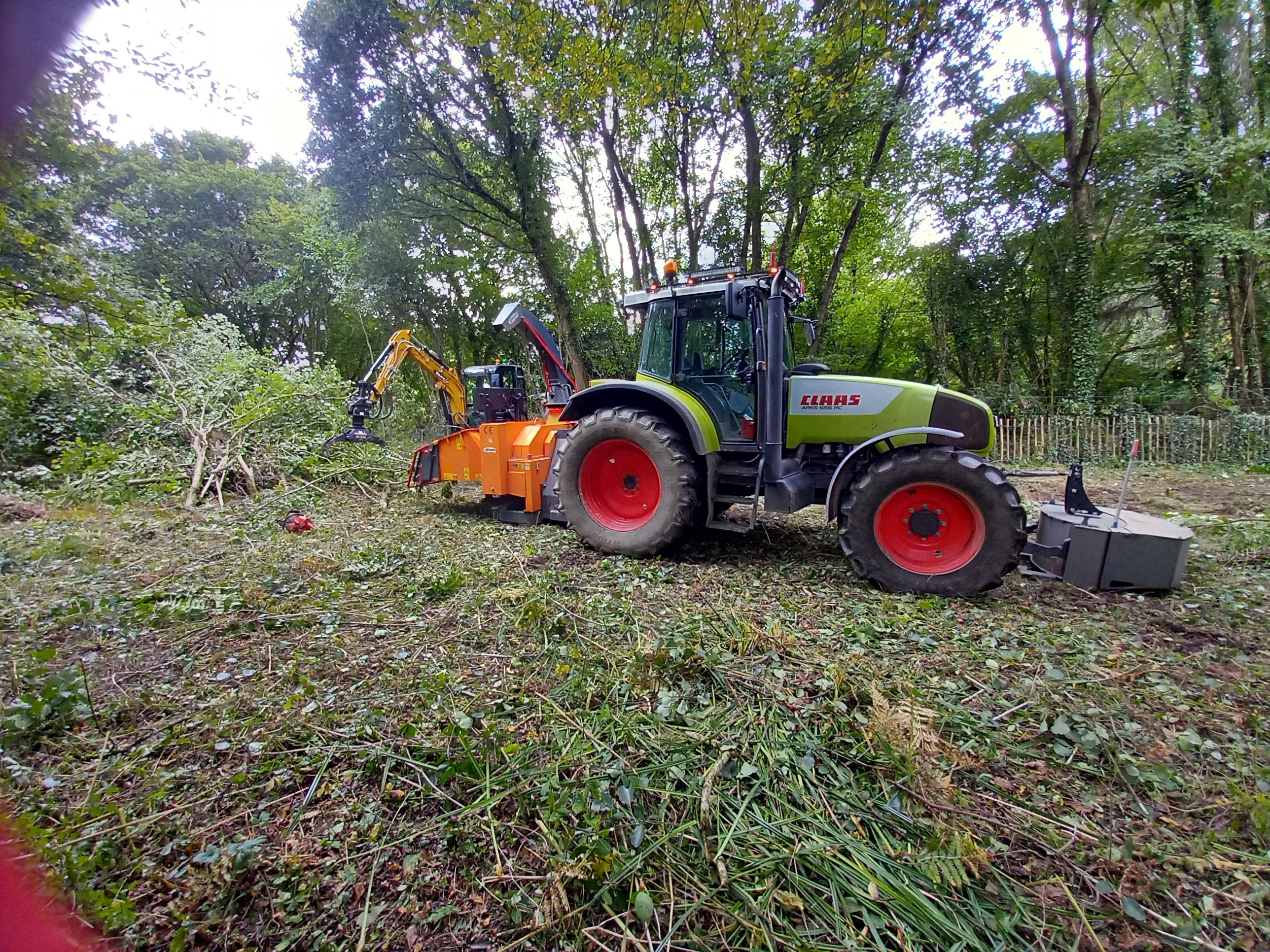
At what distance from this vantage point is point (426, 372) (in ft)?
23.7

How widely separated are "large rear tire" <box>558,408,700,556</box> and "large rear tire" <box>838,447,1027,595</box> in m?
1.22

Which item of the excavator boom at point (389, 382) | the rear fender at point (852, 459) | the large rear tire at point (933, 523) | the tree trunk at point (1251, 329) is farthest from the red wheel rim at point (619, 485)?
the tree trunk at point (1251, 329)

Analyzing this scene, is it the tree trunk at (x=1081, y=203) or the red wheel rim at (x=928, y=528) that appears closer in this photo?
the red wheel rim at (x=928, y=528)

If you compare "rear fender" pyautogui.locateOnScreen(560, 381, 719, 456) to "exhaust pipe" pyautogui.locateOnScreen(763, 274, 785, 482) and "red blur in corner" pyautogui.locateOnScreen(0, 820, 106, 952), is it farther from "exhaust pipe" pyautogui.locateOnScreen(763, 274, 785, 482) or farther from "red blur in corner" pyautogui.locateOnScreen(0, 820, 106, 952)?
"red blur in corner" pyautogui.locateOnScreen(0, 820, 106, 952)

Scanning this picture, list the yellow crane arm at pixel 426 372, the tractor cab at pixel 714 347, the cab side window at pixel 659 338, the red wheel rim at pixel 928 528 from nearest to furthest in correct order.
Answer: the red wheel rim at pixel 928 528 < the tractor cab at pixel 714 347 < the cab side window at pixel 659 338 < the yellow crane arm at pixel 426 372

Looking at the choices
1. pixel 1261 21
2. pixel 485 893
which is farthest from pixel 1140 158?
Answer: pixel 485 893

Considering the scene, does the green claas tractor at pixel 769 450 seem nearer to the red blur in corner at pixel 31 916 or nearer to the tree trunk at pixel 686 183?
the red blur in corner at pixel 31 916

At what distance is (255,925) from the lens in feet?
4.39

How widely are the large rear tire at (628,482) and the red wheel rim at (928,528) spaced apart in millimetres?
1401

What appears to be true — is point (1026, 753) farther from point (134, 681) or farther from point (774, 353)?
point (134, 681)

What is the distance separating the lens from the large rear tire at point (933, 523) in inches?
133

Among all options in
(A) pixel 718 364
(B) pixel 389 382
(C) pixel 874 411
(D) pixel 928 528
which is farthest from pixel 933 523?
(B) pixel 389 382

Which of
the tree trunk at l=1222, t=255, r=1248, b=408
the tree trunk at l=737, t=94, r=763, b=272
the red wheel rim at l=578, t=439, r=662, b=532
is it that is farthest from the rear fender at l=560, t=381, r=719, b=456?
the tree trunk at l=1222, t=255, r=1248, b=408

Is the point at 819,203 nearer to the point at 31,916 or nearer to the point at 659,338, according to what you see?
the point at 659,338
